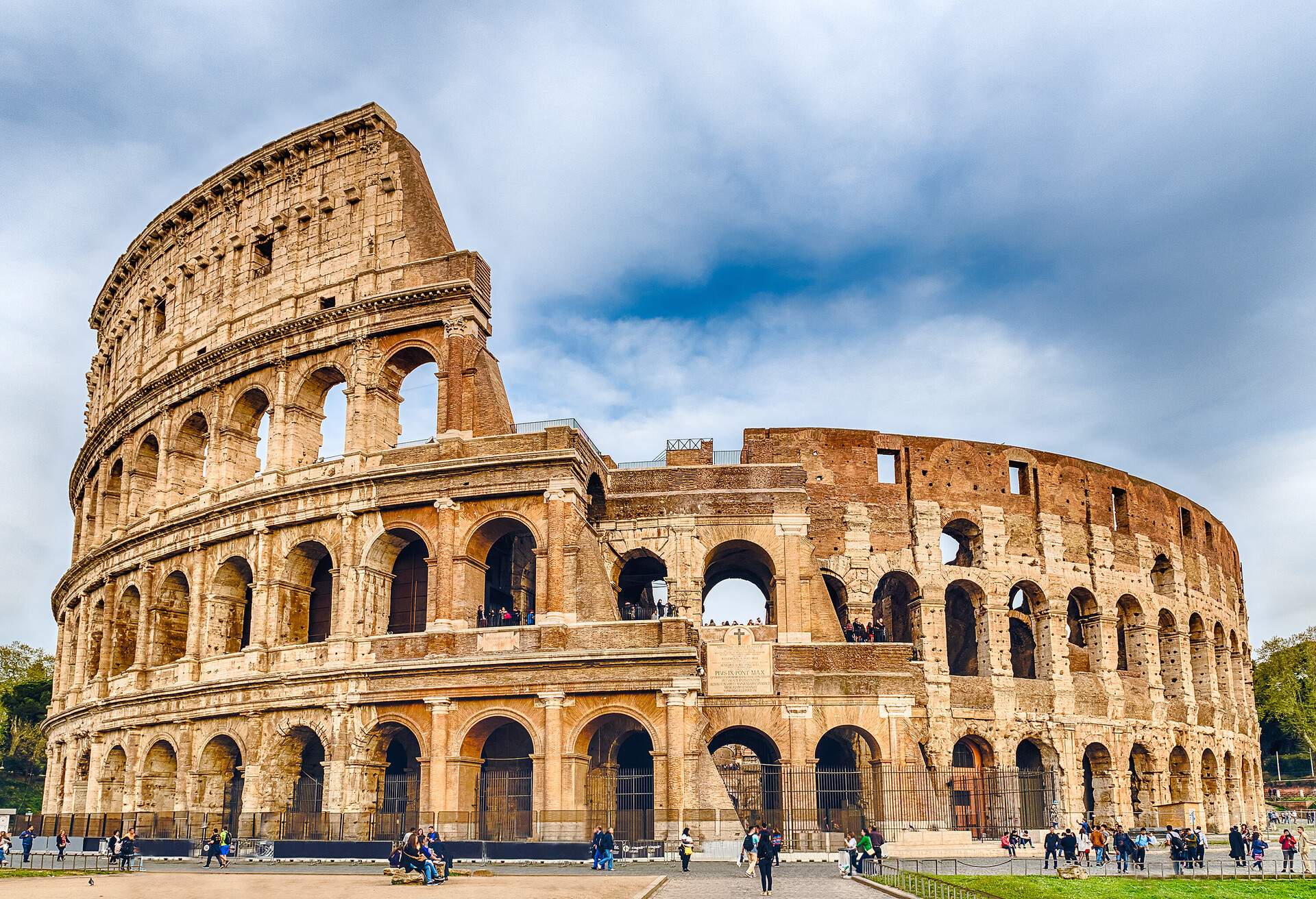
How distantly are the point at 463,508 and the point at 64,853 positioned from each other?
12670 millimetres

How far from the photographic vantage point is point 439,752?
24969mm

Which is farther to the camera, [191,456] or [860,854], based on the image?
[191,456]

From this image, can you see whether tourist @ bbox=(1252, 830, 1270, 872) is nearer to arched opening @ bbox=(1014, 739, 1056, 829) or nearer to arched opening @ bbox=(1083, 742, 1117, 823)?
arched opening @ bbox=(1014, 739, 1056, 829)

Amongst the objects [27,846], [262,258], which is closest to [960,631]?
[262,258]

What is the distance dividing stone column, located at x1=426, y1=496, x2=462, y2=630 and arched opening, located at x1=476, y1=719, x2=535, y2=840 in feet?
8.82

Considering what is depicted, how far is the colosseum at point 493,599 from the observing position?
83.0 ft

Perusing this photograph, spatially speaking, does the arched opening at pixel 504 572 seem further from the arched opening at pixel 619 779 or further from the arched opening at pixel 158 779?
the arched opening at pixel 158 779

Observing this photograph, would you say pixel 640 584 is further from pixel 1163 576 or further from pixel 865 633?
pixel 1163 576

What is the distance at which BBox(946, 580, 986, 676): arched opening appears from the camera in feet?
119

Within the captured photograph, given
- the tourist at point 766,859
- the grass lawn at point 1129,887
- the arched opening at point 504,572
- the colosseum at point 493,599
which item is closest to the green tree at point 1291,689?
the colosseum at point 493,599

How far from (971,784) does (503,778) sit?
39.8 feet

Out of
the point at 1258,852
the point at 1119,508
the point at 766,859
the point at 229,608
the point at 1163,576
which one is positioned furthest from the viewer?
the point at 1163,576

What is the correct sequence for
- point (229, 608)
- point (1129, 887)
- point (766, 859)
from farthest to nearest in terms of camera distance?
point (229, 608), point (1129, 887), point (766, 859)

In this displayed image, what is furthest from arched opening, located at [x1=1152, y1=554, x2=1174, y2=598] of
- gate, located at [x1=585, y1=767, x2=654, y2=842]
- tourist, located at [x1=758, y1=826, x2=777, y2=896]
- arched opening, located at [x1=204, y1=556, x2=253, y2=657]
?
arched opening, located at [x1=204, y1=556, x2=253, y2=657]
